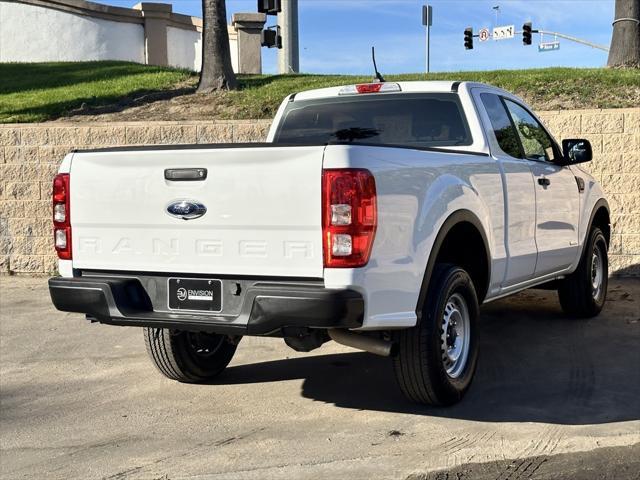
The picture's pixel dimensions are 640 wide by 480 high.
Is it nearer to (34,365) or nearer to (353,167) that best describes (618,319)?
(353,167)

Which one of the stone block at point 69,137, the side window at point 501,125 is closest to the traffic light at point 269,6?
the stone block at point 69,137

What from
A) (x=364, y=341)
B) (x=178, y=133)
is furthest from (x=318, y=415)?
(x=178, y=133)

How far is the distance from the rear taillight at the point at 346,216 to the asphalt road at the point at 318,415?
108cm

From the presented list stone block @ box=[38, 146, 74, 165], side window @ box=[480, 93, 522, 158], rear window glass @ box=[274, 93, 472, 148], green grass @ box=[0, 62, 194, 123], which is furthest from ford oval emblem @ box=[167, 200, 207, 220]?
green grass @ box=[0, 62, 194, 123]

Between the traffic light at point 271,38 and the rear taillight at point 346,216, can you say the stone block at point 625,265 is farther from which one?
the traffic light at point 271,38

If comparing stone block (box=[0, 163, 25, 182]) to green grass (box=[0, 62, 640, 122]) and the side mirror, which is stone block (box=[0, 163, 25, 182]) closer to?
green grass (box=[0, 62, 640, 122])

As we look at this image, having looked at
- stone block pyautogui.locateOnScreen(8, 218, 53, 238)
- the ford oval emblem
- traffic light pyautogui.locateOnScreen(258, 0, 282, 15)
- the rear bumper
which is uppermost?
traffic light pyautogui.locateOnScreen(258, 0, 282, 15)

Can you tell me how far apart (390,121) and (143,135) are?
5523mm

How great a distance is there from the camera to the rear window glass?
594 centimetres

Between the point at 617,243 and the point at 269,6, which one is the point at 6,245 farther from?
the point at 269,6

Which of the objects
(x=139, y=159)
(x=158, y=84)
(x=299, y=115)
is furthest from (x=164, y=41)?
(x=139, y=159)

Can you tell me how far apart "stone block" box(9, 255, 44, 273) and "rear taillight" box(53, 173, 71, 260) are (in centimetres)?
622

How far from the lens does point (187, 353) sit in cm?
568

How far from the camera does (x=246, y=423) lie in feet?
16.3
